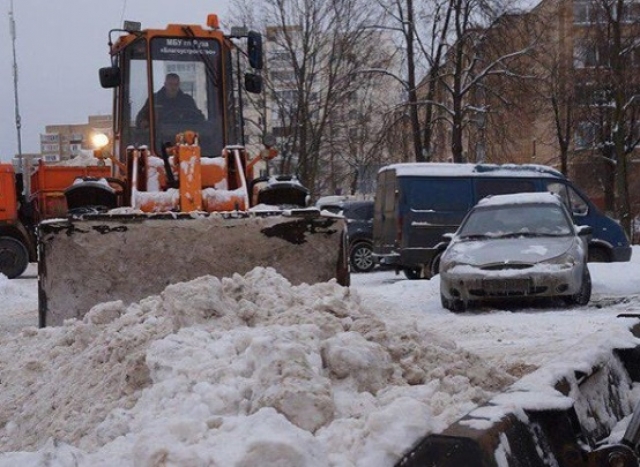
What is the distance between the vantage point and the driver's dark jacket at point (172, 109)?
33.8 feet

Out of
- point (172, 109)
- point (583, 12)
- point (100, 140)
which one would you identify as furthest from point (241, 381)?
point (583, 12)

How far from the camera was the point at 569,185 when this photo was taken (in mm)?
18188

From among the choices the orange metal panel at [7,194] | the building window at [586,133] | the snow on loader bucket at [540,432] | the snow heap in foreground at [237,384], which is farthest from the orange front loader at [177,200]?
the building window at [586,133]

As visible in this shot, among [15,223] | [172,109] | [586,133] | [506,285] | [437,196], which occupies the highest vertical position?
[586,133]

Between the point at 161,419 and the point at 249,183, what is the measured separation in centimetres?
658

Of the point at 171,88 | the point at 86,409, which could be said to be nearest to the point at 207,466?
the point at 86,409

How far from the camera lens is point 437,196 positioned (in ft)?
60.7

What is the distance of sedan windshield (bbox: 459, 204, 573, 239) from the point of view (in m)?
12.6

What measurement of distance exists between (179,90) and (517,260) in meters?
4.40

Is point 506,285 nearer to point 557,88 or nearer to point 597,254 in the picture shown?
point 597,254

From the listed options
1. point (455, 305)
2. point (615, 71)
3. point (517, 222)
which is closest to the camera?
point (455, 305)

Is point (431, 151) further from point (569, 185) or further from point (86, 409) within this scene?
point (86, 409)

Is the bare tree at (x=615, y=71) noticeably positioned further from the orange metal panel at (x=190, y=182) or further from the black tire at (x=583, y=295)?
the orange metal panel at (x=190, y=182)

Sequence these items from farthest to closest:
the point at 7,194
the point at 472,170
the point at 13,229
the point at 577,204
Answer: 1. the point at 13,229
2. the point at 7,194
3. the point at 472,170
4. the point at 577,204
